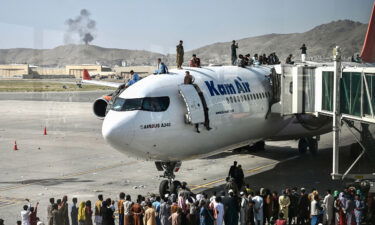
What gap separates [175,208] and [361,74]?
24.6 ft

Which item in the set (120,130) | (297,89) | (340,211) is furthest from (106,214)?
(297,89)

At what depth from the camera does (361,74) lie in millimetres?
16609

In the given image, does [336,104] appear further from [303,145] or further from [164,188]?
[303,145]

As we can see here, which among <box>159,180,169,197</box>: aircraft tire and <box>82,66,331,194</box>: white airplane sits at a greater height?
<box>82,66,331,194</box>: white airplane

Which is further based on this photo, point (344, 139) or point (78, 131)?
point (78, 131)

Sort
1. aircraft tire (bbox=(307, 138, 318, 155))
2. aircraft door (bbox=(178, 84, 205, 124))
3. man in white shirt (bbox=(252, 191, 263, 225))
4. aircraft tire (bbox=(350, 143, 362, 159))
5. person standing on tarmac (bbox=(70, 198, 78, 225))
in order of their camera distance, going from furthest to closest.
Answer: aircraft tire (bbox=(307, 138, 318, 155)), aircraft tire (bbox=(350, 143, 362, 159)), aircraft door (bbox=(178, 84, 205, 124)), person standing on tarmac (bbox=(70, 198, 78, 225)), man in white shirt (bbox=(252, 191, 263, 225))

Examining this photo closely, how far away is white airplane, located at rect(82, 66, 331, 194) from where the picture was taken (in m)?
17.4

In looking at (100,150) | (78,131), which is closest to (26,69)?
(78,131)

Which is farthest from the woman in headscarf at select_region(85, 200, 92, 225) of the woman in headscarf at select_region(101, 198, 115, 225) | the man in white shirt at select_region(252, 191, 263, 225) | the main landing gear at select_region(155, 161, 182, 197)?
the man in white shirt at select_region(252, 191, 263, 225)

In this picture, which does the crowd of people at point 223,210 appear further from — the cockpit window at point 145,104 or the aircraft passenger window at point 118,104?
the aircraft passenger window at point 118,104

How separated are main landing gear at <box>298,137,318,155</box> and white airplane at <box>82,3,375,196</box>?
659cm

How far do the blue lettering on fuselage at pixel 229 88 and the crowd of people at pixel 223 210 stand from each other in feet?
17.1

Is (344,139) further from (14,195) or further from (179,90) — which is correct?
(14,195)

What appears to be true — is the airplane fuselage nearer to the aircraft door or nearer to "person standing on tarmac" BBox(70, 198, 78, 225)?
the aircraft door
